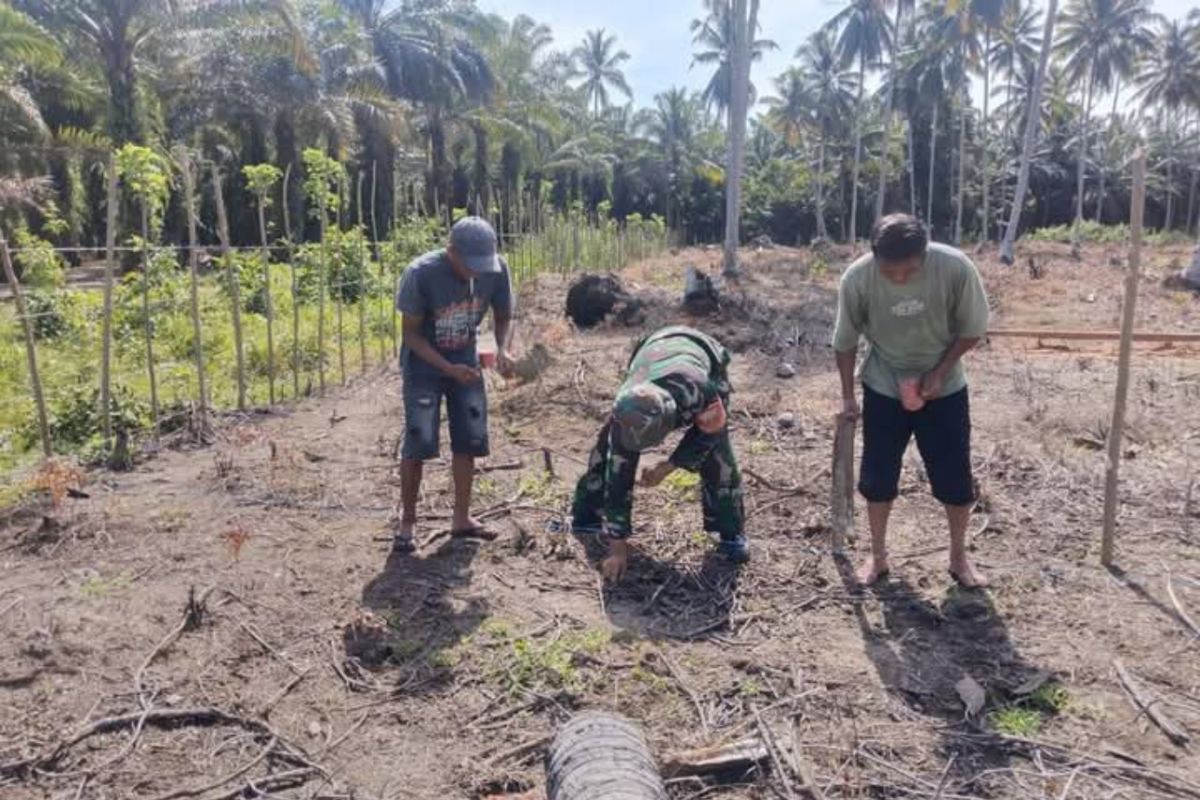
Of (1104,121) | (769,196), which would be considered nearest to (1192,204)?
(1104,121)

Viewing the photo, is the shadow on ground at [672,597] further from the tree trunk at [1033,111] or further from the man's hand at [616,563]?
the tree trunk at [1033,111]

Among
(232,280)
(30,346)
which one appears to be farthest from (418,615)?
(232,280)

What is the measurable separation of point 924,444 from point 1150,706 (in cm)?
123

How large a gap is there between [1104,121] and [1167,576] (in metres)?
52.5

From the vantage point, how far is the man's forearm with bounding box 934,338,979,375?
11.7ft

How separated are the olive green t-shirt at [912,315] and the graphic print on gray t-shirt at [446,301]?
1649 mm

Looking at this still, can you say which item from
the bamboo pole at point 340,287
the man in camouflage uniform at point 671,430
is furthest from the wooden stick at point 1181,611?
the bamboo pole at point 340,287

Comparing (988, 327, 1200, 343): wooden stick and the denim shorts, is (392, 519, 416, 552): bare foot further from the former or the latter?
(988, 327, 1200, 343): wooden stick

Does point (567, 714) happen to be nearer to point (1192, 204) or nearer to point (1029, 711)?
point (1029, 711)

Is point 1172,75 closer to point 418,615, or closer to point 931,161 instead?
point 931,161

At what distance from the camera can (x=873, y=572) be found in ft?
13.0

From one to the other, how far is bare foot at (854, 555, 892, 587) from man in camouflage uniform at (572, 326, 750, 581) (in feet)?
1.71

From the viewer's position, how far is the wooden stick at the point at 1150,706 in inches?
111

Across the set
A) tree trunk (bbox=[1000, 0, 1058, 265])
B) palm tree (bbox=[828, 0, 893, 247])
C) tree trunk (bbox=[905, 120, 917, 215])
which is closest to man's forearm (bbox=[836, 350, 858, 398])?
tree trunk (bbox=[1000, 0, 1058, 265])
